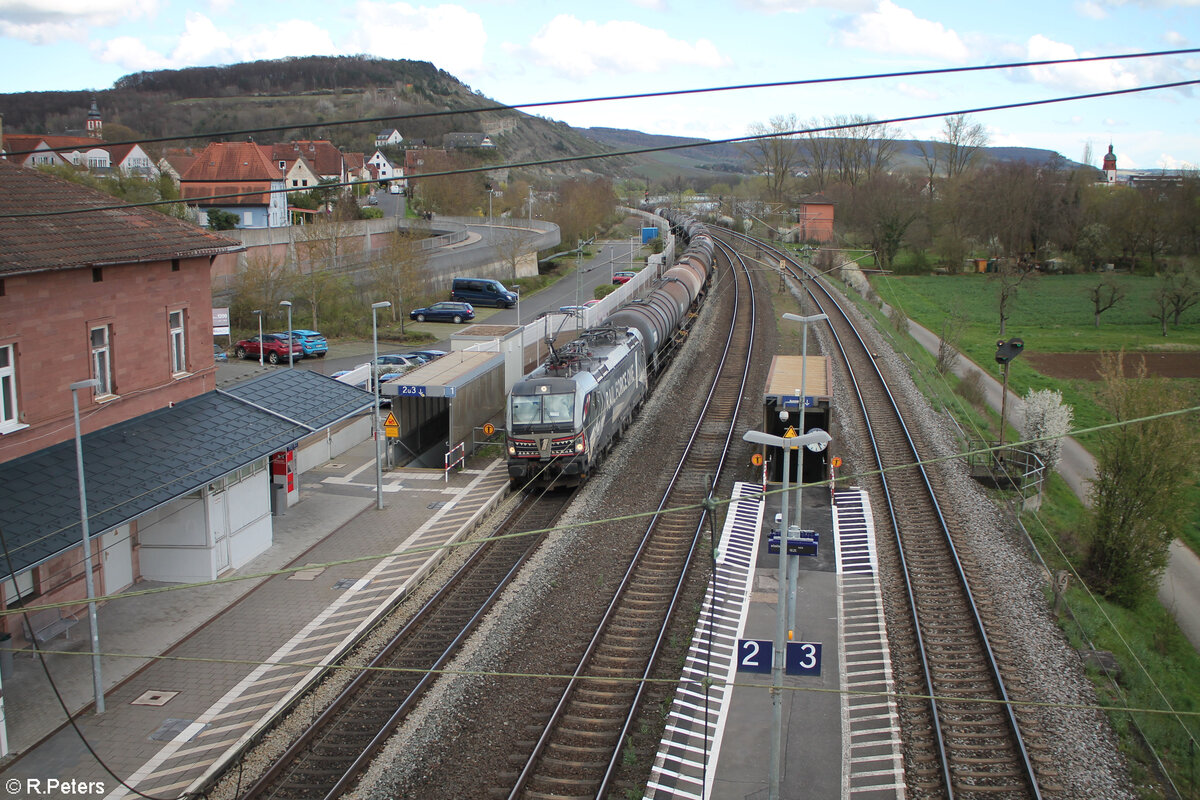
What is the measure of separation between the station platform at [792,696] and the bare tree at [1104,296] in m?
42.8

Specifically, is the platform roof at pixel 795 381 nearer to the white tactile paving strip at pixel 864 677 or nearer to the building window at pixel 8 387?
the white tactile paving strip at pixel 864 677

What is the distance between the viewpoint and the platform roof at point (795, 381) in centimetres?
2266

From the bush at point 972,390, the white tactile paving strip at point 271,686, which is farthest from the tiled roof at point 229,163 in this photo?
the white tactile paving strip at point 271,686

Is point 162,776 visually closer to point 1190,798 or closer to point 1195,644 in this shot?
point 1190,798

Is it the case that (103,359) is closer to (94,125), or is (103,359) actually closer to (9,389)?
(9,389)

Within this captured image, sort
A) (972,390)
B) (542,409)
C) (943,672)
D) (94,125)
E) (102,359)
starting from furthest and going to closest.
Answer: (94,125)
(972,390)
(542,409)
(102,359)
(943,672)

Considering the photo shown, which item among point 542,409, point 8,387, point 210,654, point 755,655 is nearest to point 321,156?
point 542,409

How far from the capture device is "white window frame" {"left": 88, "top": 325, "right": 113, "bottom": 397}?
56.2 feet

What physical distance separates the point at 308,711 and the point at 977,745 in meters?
9.38

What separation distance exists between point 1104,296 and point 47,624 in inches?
2364

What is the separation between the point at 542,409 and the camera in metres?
22.4

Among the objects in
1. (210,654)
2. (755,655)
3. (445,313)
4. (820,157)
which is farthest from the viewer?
(820,157)

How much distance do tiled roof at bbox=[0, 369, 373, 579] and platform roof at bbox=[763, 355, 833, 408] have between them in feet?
33.9

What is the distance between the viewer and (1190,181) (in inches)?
2633
